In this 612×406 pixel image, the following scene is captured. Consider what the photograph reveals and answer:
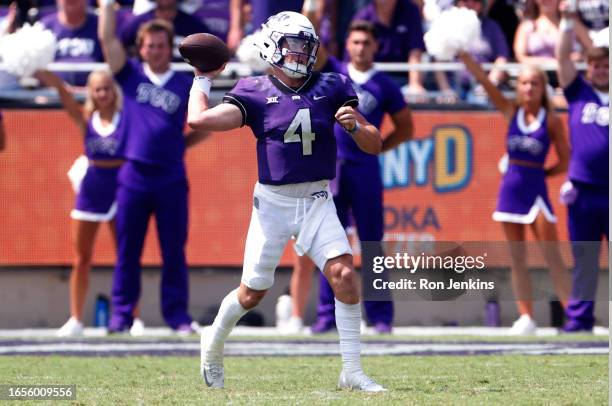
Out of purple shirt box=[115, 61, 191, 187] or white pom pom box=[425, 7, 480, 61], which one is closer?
purple shirt box=[115, 61, 191, 187]

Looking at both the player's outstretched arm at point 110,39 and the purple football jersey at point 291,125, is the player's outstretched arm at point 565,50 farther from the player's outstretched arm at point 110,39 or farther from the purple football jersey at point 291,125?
the purple football jersey at point 291,125

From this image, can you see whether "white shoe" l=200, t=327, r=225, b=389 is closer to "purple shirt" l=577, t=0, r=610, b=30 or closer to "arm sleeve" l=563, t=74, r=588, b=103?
"arm sleeve" l=563, t=74, r=588, b=103

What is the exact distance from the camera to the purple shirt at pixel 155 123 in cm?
1143

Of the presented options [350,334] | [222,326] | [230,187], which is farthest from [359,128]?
[230,187]

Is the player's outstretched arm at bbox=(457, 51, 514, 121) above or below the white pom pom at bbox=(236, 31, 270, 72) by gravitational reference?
below

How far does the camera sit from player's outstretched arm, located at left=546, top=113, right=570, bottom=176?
11.7 m

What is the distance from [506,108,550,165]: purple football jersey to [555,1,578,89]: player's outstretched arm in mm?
397

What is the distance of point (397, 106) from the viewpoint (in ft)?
37.2

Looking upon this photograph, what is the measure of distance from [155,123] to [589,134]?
346cm

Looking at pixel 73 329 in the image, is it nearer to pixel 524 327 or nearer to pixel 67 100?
pixel 67 100

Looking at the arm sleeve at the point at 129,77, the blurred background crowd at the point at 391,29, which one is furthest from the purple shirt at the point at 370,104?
the blurred background crowd at the point at 391,29

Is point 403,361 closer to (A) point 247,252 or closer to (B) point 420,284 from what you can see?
(B) point 420,284

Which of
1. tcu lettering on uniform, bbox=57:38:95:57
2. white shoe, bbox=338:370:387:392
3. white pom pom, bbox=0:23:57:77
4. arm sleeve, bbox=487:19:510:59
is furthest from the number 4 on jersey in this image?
arm sleeve, bbox=487:19:510:59

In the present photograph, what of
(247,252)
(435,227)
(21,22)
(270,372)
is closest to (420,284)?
(270,372)
